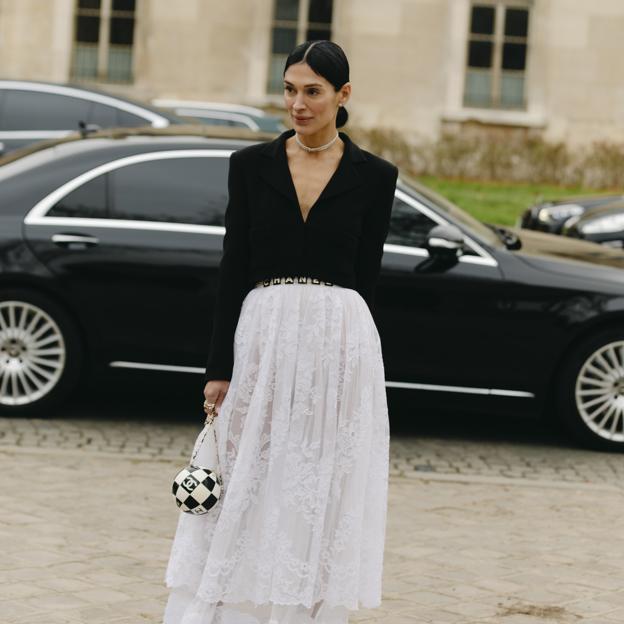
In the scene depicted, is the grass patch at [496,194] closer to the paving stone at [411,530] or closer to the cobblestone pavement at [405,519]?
the cobblestone pavement at [405,519]

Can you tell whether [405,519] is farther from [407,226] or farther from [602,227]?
[602,227]

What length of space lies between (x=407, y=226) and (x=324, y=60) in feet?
14.5

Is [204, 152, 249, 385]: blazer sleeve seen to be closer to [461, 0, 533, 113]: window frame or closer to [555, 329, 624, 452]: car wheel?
[555, 329, 624, 452]: car wheel

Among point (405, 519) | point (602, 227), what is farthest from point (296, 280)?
point (602, 227)

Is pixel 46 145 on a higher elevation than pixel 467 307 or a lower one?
higher

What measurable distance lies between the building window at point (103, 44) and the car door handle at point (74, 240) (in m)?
23.5

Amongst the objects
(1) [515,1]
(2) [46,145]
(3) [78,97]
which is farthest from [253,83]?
(2) [46,145]

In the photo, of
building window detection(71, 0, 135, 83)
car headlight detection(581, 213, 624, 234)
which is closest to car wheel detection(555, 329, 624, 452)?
car headlight detection(581, 213, 624, 234)

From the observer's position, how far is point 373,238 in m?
5.16

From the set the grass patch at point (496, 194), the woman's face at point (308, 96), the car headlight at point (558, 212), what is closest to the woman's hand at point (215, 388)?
the woman's face at point (308, 96)

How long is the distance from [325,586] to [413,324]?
13.8 ft

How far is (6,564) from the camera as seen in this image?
6.41m

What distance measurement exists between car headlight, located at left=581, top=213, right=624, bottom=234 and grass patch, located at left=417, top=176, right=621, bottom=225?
19.9 ft

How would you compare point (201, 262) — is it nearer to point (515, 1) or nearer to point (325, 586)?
point (325, 586)
